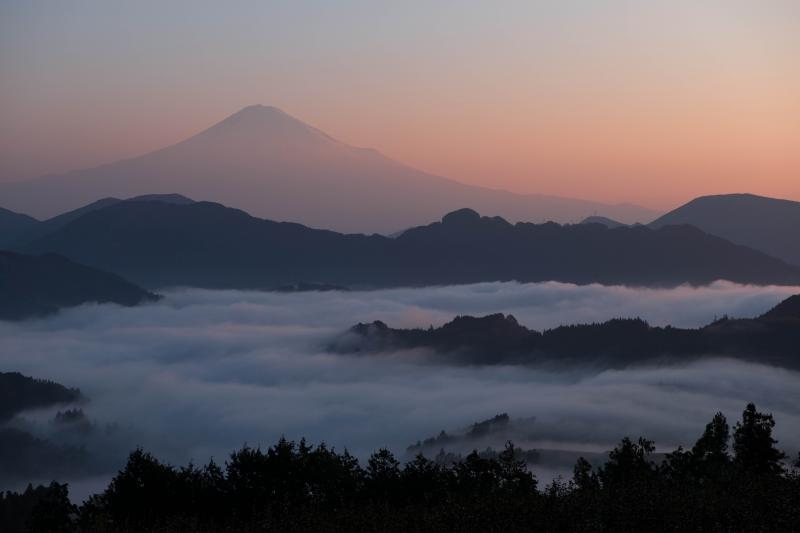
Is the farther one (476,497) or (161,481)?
(161,481)

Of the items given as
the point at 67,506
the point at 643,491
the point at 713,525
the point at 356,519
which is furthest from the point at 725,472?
the point at 67,506

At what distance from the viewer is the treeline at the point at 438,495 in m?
37.2

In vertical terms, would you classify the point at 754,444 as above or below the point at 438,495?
above

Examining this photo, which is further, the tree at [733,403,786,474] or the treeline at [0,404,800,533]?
the tree at [733,403,786,474]

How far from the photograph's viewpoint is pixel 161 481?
212 ft

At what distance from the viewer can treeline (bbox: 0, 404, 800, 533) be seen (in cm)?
3716

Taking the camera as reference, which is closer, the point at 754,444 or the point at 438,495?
the point at 438,495

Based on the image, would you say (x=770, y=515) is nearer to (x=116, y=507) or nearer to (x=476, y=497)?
(x=476, y=497)

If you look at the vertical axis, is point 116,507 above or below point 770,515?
below

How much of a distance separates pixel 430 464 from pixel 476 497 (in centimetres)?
2274

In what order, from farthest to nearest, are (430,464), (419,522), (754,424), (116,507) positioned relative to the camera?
(754,424), (430,464), (116,507), (419,522)

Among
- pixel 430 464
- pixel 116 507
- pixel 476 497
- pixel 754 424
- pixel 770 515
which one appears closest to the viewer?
pixel 770 515

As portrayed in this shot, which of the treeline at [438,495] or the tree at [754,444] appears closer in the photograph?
the treeline at [438,495]

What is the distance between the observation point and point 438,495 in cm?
5934
